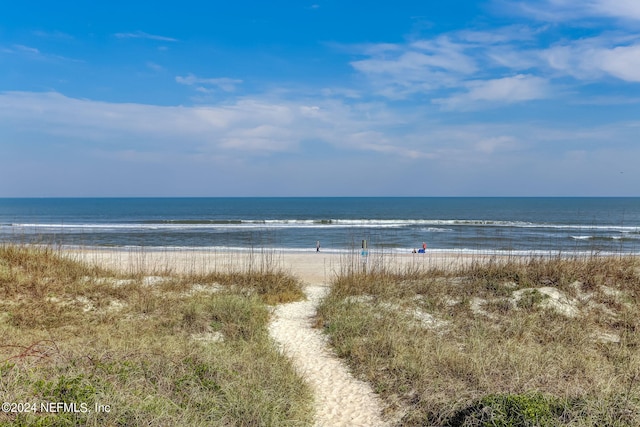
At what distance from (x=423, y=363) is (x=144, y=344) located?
4.45 meters

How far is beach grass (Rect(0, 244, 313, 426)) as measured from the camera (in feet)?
15.0

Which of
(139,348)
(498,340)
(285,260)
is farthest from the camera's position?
(285,260)

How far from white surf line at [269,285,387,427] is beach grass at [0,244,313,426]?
0.30 m

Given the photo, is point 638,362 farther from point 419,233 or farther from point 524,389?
point 419,233

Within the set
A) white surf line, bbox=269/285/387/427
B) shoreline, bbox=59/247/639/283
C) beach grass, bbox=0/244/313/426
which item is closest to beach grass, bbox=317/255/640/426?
white surf line, bbox=269/285/387/427

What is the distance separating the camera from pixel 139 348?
21.9 ft

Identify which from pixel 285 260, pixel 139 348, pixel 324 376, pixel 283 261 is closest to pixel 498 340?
pixel 324 376

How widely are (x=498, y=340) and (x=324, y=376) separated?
335 centimetres

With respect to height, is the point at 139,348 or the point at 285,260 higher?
the point at 139,348

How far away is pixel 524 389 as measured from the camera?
544 cm

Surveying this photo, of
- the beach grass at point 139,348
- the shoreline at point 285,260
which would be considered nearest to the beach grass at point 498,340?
the beach grass at point 139,348

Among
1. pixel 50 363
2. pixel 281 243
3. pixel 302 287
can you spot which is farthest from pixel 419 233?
pixel 50 363

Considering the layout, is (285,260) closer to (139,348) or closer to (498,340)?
(498,340)

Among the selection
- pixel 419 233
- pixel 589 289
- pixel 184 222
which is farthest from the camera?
pixel 184 222
